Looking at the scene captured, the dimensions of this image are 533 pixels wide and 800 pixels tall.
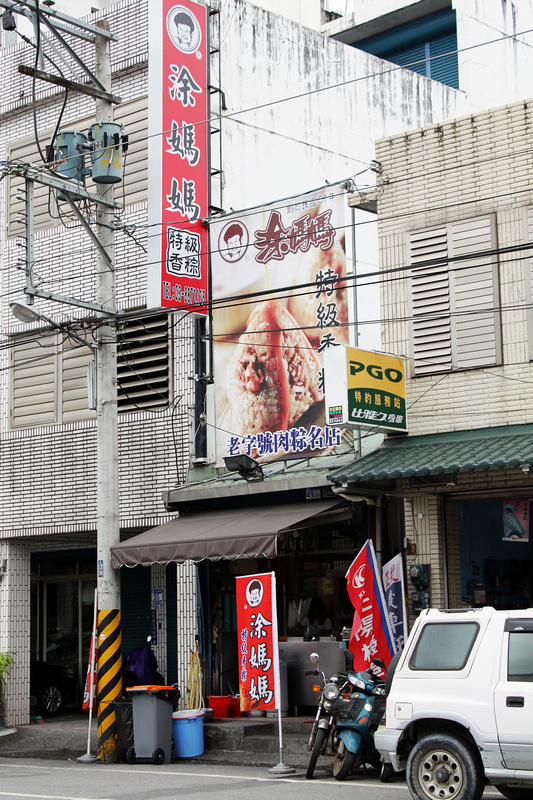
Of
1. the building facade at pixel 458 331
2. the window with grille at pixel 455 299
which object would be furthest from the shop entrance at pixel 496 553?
the window with grille at pixel 455 299

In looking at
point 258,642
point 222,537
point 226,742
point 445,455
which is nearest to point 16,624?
point 226,742

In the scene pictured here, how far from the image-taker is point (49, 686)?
2097 centimetres

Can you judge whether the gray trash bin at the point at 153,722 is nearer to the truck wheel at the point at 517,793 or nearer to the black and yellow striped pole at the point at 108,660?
the black and yellow striped pole at the point at 108,660

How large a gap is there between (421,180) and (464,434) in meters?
3.72

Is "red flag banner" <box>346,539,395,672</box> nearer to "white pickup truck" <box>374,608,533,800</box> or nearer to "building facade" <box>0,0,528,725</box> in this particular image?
"white pickup truck" <box>374,608,533,800</box>

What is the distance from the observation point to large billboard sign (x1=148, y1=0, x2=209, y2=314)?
16.9 m

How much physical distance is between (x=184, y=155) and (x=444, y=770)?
1081cm

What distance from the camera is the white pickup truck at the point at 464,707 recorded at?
31.0ft

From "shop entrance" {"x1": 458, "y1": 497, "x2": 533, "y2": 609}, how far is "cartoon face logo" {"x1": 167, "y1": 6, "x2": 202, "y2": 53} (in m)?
8.39

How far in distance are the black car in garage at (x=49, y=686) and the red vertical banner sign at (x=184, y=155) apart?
25.8 feet

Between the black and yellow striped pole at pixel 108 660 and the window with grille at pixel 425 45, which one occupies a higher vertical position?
the window with grille at pixel 425 45

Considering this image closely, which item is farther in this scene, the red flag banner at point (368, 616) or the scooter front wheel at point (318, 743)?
the red flag banner at point (368, 616)

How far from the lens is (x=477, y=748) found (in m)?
9.69

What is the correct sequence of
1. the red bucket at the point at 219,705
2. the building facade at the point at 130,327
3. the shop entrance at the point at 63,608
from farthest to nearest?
the shop entrance at the point at 63,608, the building facade at the point at 130,327, the red bucket at the point at 219,705
